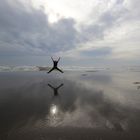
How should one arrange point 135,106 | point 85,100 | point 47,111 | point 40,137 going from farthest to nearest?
point 85,100 < point 135,106 < point 47,111 < point 40,137

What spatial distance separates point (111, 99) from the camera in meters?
15.4

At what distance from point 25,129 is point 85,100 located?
7.35 metres

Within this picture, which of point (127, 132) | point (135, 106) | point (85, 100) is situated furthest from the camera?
point (85, 100)

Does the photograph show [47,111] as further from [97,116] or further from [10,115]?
[97,116]

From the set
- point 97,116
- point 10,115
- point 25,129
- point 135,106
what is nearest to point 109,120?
point 97,116

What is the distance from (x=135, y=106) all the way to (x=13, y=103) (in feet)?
33.4

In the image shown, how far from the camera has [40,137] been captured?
791 cm

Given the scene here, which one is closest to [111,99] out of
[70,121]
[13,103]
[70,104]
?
[70,104]

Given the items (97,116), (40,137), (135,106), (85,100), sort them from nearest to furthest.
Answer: (40,137) → (97,116) → (135,106) → (85,100)

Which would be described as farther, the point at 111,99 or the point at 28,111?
the point at 111,99

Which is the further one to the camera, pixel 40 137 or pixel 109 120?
pixel 109 120

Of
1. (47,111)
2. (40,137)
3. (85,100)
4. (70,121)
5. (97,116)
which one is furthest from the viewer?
(85,100)

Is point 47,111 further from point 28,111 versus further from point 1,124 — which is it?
point 1,124

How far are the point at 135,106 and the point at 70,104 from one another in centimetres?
542
